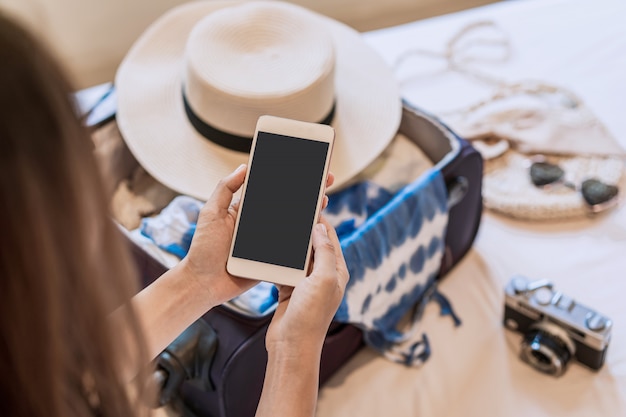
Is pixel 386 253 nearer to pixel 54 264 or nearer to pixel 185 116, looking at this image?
pixel 185 116

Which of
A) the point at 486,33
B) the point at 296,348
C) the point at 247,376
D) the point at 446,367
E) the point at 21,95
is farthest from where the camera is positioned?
the point at 486,33

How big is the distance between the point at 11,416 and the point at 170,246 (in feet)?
1.41

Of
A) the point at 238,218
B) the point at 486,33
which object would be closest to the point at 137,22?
the point at 486,33

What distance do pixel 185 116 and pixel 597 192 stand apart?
64cm

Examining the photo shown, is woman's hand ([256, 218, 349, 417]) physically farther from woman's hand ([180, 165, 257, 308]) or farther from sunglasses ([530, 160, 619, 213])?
sunglasses ([530, 160, 619, 213])

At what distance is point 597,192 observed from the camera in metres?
1.10

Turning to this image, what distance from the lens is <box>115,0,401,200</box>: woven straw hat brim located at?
3.27ft

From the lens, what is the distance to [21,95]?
16.3 inches

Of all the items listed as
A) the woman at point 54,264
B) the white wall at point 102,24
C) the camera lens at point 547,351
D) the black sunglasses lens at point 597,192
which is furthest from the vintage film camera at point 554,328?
the white wall at point 102,24

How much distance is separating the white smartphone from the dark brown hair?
250 mm

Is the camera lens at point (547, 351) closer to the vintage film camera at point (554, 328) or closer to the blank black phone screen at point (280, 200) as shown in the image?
the vintage film camera at point (554, 328)

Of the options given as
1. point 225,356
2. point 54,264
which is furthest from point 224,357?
point 54,264

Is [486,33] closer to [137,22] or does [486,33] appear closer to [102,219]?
[137,22]

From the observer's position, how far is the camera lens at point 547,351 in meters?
0.89
